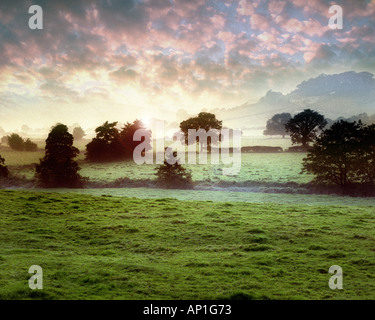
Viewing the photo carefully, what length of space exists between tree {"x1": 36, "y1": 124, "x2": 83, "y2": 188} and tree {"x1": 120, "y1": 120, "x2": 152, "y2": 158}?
27.5 m

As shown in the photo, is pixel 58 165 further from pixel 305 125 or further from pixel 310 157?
pixel 305 125

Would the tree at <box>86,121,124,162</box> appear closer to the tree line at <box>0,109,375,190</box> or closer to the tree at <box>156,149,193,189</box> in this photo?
the tree line at <box>0,109,375,190</box>

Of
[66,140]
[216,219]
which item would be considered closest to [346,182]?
[216,219]

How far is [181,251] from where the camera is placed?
45.6 ft

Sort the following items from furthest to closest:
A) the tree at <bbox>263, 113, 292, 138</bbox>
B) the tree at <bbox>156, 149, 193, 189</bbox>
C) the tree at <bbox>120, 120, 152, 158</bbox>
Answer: the tree at <bbox>263, 113, 292, 138</bbox> < the tree at <bbox>120, 120, 152, 158</bbox> < the tree at <bbox>156, 149, 193, 189</bbox>

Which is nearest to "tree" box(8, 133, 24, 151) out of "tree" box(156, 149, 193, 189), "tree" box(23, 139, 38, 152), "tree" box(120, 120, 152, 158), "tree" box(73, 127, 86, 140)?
"tree" box(23, 139, 38, 152)

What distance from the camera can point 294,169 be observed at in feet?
176

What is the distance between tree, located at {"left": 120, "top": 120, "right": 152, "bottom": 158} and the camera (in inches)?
3068

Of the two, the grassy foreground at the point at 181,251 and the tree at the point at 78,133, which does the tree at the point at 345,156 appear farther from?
the tree at the point at 78,133

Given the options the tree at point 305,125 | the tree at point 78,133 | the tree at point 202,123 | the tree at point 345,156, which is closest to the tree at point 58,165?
the tree at point 202,123

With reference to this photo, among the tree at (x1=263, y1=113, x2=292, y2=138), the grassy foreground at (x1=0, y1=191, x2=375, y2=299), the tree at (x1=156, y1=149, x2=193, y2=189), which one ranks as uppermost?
the tree at (x1=263, y1=113, x2=292, y2=138)

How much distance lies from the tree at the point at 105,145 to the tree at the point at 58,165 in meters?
22.7

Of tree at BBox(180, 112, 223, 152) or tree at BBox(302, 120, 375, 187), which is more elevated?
tree at BBox(180, 112, 223, 152)
